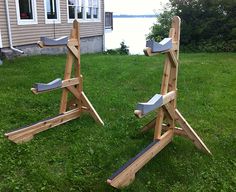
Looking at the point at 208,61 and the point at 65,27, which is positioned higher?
the point at 65,27

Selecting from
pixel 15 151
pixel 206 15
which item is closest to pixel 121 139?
pixel 15 151

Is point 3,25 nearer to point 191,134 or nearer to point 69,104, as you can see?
point 69,104

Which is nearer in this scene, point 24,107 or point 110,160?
point 110,160

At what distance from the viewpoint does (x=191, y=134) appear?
4.21m

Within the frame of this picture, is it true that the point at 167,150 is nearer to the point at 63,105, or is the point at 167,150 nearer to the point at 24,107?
the point at 63,105

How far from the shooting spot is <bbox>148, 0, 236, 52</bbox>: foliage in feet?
50.1

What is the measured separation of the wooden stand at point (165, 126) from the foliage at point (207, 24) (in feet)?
38.3

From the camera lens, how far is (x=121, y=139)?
448cm

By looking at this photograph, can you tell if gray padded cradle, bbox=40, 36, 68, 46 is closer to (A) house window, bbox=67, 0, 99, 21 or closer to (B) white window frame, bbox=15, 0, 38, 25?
(B) white window frame, bbox=15, 0, 38, 25

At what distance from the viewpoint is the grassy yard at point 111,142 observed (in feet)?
11.4

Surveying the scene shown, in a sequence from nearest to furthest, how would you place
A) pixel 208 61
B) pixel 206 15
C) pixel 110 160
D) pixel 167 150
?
1. pixel 110 160
2. pixel 167 150
3. pixel 208 61
4. pixel 206 15

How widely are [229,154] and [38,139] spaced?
108 inches

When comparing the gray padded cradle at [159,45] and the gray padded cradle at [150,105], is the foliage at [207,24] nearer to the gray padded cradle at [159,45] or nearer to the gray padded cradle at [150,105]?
the gray padded cradle at [159,45]

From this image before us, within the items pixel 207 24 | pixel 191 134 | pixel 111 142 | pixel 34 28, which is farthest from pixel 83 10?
pixel 191 134
